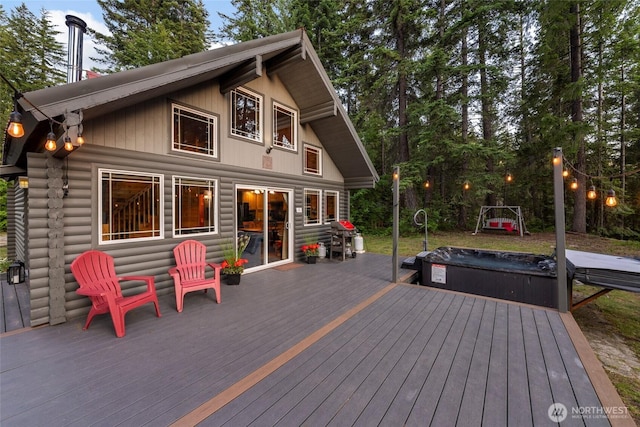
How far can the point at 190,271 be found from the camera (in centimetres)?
408

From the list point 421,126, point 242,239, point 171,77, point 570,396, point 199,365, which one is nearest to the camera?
point 570,396

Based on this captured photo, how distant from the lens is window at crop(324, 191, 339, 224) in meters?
7.96

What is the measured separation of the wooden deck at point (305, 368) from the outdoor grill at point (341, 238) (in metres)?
3.26

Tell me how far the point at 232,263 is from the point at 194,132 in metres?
2.58

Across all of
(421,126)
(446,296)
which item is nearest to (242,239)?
(446,296)

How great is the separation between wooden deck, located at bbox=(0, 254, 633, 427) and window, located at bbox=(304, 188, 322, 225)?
3.82m

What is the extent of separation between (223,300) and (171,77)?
10.9 feet

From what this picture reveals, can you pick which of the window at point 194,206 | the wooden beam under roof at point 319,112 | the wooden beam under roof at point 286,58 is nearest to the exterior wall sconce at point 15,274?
the window at point 194,206

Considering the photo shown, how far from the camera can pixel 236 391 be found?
1968 mm

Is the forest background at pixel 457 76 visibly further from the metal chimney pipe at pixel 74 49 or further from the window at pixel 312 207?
the metal chimney pipe at pixel 74 49

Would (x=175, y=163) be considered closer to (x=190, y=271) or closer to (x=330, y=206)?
(x=190, y=271)

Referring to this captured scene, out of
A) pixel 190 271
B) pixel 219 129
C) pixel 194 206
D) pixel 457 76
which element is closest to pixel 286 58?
pixel 219 129

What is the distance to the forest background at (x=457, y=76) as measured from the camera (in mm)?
9953

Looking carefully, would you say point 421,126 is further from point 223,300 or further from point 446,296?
point 223,300
